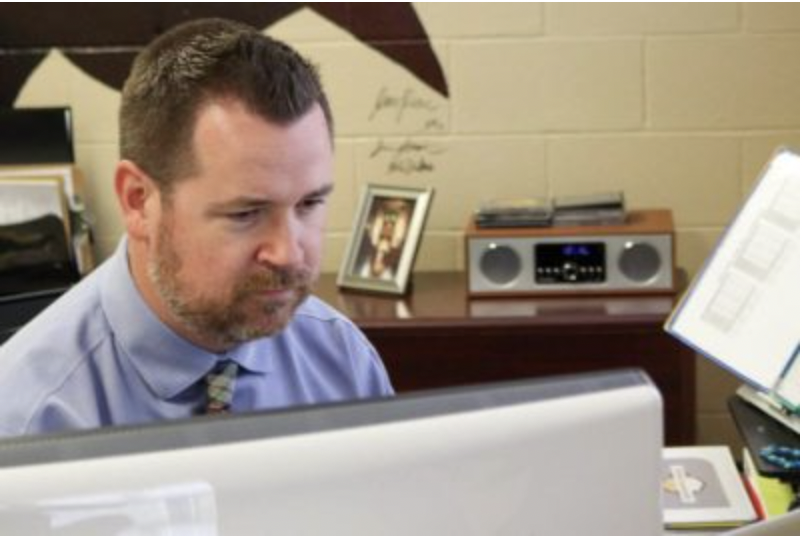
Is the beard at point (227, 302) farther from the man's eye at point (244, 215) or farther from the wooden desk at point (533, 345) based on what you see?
the wooden desk at point (533, 345)

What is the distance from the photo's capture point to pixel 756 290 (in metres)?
1.82

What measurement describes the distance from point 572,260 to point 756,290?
0.87 m

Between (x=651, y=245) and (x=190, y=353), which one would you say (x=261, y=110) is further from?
(x=651, y=245)

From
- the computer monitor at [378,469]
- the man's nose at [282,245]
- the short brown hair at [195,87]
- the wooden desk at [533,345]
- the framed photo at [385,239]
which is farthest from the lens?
the framed photo at [385,239]

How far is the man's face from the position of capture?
3.63 ft

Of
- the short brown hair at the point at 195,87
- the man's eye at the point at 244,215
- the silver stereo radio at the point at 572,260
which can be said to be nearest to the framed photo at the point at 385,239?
the silver stereo radio at the point at 572,260

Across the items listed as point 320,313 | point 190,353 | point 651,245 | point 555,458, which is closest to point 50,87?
point 651,245

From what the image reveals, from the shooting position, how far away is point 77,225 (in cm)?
295

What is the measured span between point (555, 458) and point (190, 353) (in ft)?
2.06

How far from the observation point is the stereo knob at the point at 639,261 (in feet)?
8.68

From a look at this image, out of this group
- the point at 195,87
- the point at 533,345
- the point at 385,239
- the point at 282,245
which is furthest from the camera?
the point at 385,239
